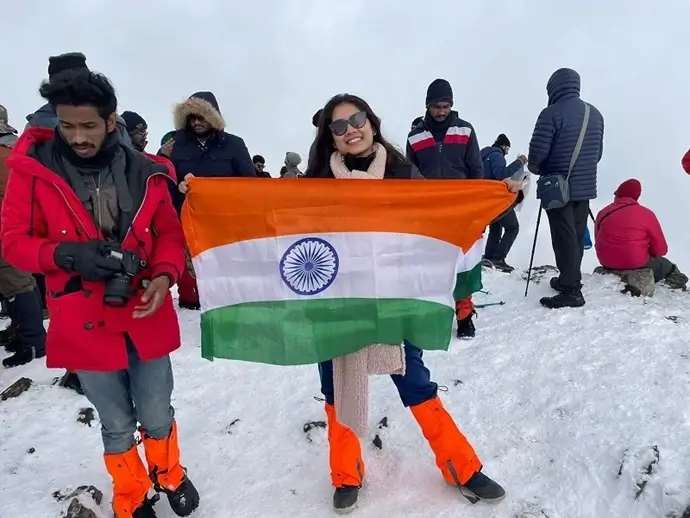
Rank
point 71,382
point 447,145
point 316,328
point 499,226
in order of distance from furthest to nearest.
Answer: point 499,226
point 447,145
point 71,382
point 316,328

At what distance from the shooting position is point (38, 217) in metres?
3.04

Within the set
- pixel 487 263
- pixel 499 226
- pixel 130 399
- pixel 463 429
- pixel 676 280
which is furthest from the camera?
pixel 499 226

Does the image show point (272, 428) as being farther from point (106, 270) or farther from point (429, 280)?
point (106, 270)

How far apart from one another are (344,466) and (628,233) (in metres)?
6.15

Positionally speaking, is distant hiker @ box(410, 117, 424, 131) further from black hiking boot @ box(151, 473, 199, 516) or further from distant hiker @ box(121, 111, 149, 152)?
black hiking boot @ box(151, 473, 199, 516)

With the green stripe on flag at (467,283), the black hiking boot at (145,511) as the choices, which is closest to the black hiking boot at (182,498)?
the black hiking boot at (145,511)

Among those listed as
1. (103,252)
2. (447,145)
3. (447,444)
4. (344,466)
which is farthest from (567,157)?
(103,252)

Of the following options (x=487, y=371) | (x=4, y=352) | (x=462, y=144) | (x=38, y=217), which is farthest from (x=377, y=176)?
(x=4, y=352)

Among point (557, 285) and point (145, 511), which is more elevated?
point (557, 285)

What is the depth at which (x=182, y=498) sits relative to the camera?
3.54 metres

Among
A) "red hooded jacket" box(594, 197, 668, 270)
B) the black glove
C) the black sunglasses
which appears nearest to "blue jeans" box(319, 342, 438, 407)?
the black sunglasses

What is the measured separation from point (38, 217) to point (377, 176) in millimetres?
1942

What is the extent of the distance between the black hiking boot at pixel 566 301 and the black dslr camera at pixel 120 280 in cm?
554

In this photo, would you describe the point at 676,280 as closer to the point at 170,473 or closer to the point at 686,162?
the point at 686,162
